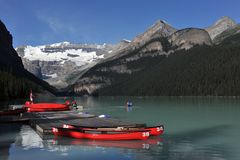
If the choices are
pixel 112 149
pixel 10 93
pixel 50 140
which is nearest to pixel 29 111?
pixel 50 140

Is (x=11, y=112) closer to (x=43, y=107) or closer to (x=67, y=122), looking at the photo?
(x=43, y=107)

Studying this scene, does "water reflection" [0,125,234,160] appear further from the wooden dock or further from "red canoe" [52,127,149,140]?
the wooden dock

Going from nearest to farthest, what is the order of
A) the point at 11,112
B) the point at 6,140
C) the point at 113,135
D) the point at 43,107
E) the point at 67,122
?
1. the point at 113,135
2. the point at 6,140
3. the point at 67,122
4. the point at 11,112
5. the point at 43,107

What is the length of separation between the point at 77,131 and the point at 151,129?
9.89 meters

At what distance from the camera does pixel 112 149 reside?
42.7 m

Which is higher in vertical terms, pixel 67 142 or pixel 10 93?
pixel 10 93

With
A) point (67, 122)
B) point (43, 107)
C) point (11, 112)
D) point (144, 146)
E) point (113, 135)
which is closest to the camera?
point (144, 146)

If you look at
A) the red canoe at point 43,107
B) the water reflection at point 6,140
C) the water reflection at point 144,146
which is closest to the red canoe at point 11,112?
the red canoe at point 43,107

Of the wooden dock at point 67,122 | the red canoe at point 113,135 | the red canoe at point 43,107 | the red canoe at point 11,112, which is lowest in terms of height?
the red canoe at point 113,135

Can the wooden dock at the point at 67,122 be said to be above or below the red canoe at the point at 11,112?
below

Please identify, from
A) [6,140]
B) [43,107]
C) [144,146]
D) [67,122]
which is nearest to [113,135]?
[144,146]

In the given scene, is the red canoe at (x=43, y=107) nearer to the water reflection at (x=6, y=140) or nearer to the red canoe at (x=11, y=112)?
the red canoe at (x=11, y=112)

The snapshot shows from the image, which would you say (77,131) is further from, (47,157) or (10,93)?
(10,93)

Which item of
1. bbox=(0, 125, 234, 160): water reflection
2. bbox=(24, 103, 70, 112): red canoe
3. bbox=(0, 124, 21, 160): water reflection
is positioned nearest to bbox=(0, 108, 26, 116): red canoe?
bbox=(24, 103, 70, 112): red canoe
